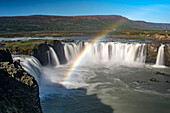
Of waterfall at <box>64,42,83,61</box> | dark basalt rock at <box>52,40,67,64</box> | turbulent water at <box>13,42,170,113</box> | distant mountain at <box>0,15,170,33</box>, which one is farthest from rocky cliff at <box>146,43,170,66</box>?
distant mountain at <box>0,15,170,33</box>

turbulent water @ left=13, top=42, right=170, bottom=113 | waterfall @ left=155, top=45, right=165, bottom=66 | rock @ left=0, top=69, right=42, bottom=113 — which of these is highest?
rock @ left=0, top=69, right=42, bottom=113

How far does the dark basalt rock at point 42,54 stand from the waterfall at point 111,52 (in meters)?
5.80

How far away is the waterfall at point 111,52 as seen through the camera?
29.1 meters

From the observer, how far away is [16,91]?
613cm

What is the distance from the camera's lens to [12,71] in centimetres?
661

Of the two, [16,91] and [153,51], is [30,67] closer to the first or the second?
[16,91]

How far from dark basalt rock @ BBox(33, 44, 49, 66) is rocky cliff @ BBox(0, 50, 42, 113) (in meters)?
15.6

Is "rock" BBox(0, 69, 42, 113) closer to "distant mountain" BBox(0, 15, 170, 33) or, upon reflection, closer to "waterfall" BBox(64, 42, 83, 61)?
"waterfall" BBox(64, 42, 83, 61)

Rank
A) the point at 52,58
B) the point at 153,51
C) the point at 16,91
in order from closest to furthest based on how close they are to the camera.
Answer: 1. the point at 16,91
2. the point at 52,58
3. the point at 153,51

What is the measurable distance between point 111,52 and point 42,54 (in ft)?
46.1

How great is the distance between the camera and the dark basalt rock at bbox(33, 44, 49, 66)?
2222 centimetres

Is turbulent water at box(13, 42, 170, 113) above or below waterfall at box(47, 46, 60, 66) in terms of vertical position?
below

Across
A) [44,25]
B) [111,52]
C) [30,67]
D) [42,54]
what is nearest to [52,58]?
[42,54]

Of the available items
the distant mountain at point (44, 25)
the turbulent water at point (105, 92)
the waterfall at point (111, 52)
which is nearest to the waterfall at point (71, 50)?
the waterfall at point (111, 52)
